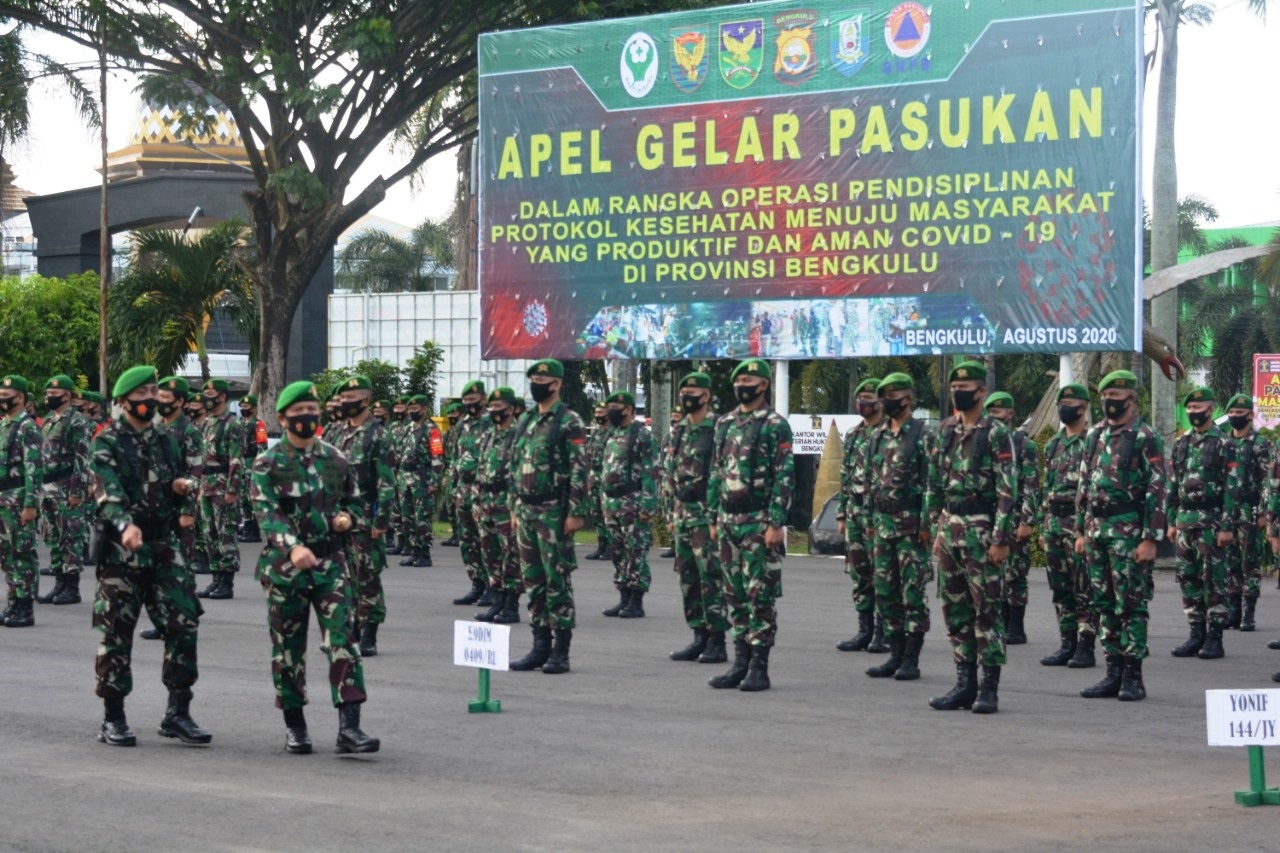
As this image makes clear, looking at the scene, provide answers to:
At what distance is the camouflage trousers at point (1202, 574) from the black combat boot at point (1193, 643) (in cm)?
5

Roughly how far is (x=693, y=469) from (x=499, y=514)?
232 cm

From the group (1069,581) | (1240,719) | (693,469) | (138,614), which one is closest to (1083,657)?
(1069,581)

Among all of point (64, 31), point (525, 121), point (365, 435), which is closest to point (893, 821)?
point (365, 435)

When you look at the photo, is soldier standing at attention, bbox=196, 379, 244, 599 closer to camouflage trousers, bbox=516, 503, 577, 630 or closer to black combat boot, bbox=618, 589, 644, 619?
black combat boot, bbox=618, 589, 644, 619

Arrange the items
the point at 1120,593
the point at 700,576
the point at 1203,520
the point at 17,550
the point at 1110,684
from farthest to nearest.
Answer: the point at 17,550 → the point at 1203,520 → the point at 700,576 → the point at 1110,684 → the point at 1120,593

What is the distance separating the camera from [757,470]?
11266 mm

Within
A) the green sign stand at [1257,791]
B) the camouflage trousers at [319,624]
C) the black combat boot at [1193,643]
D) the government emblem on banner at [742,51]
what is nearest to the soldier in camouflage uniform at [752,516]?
the camouflage trousers at [319,624]

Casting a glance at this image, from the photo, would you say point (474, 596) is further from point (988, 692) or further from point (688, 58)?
point (688, 58)

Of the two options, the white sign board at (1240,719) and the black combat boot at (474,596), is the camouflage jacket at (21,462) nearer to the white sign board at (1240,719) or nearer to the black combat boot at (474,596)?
the black combat boot at (474,596)

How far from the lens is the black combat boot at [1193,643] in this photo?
1356cm

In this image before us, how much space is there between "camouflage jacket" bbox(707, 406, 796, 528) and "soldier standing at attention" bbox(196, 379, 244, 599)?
7.11 meters

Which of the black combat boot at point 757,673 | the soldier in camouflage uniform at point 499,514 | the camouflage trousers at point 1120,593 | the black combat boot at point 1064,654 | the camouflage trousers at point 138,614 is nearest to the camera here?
the camouflage trousers at point 138,614

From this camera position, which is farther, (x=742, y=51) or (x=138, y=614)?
(x=742, y=51)

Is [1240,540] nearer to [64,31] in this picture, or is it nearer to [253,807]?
[253,807]
